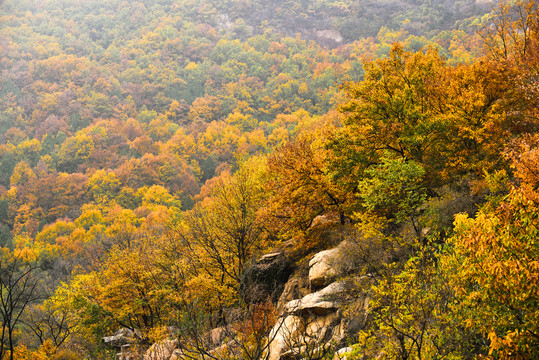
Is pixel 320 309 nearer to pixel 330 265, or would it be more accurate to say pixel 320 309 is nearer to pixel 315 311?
pixel 315 311

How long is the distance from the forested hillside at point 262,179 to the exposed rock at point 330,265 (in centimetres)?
27

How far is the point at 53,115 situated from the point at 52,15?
11074cm

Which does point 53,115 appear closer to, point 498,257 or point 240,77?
point 240,77

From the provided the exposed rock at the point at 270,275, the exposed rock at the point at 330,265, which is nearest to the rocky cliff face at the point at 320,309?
the exposed rock at the point at 330,265

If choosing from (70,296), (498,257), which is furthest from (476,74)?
(70,296)

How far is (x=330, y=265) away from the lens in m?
15.6

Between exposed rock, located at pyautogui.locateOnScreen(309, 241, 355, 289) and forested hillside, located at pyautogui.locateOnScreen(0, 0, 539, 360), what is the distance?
266mm

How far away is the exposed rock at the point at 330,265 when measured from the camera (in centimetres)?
1474

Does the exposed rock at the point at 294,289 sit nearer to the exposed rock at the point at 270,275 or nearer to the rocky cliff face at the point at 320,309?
the rocky cliff face at the point at 320,309

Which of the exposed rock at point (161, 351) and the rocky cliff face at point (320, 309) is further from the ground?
the rocky cliff face at point (320, 309)

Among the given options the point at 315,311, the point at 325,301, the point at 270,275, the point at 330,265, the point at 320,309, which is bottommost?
the point at 270,275

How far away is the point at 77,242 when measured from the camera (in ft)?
193

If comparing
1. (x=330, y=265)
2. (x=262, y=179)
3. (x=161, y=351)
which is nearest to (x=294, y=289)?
(x=330, y=265)

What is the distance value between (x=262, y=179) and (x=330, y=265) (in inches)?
544
